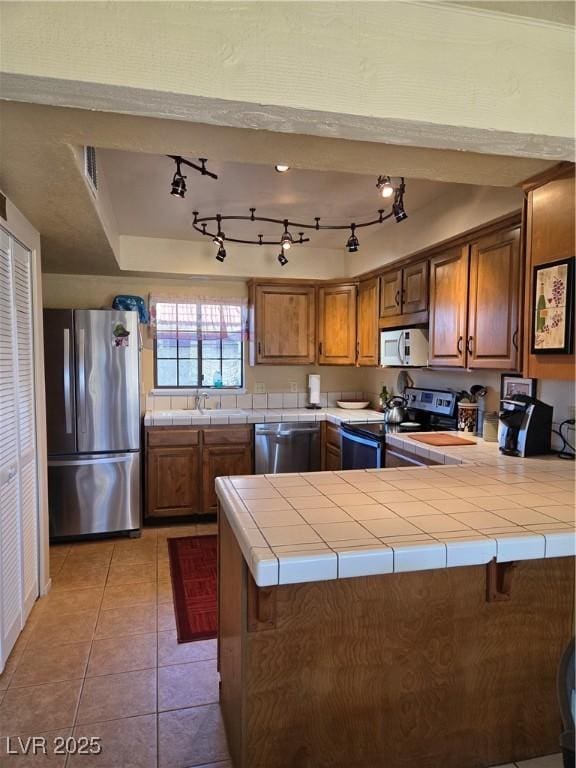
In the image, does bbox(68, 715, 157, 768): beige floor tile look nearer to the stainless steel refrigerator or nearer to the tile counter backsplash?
the stainless steel refrigerator

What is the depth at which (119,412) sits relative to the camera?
356cm

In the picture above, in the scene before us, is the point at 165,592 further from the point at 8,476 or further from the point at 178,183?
the point at 178,183

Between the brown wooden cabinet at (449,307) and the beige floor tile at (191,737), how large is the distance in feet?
7.15

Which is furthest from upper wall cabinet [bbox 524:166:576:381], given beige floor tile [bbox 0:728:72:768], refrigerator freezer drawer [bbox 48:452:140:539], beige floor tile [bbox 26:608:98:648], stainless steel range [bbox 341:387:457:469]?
refrigerator freezer drawer [bbox 48:452:140:539]

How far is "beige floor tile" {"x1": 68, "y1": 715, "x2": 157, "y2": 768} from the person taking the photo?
162cm

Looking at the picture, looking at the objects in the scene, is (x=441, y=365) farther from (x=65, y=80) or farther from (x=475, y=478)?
(x=65, y=80)

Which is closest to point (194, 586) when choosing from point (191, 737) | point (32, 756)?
point (191, 737)

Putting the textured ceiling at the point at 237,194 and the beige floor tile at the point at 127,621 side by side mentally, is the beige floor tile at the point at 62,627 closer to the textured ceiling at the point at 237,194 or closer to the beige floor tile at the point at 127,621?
the beige floor tile at the point at 127,621

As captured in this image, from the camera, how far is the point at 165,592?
281cm

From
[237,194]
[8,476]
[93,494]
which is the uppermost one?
[237,194]

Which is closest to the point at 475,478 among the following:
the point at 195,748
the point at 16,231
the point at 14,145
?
the point at 195,748

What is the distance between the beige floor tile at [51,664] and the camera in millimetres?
2043

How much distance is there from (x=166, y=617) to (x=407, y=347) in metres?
2.28

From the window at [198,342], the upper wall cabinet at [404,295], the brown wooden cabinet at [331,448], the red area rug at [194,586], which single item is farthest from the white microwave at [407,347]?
the red area rug at [194,586]
